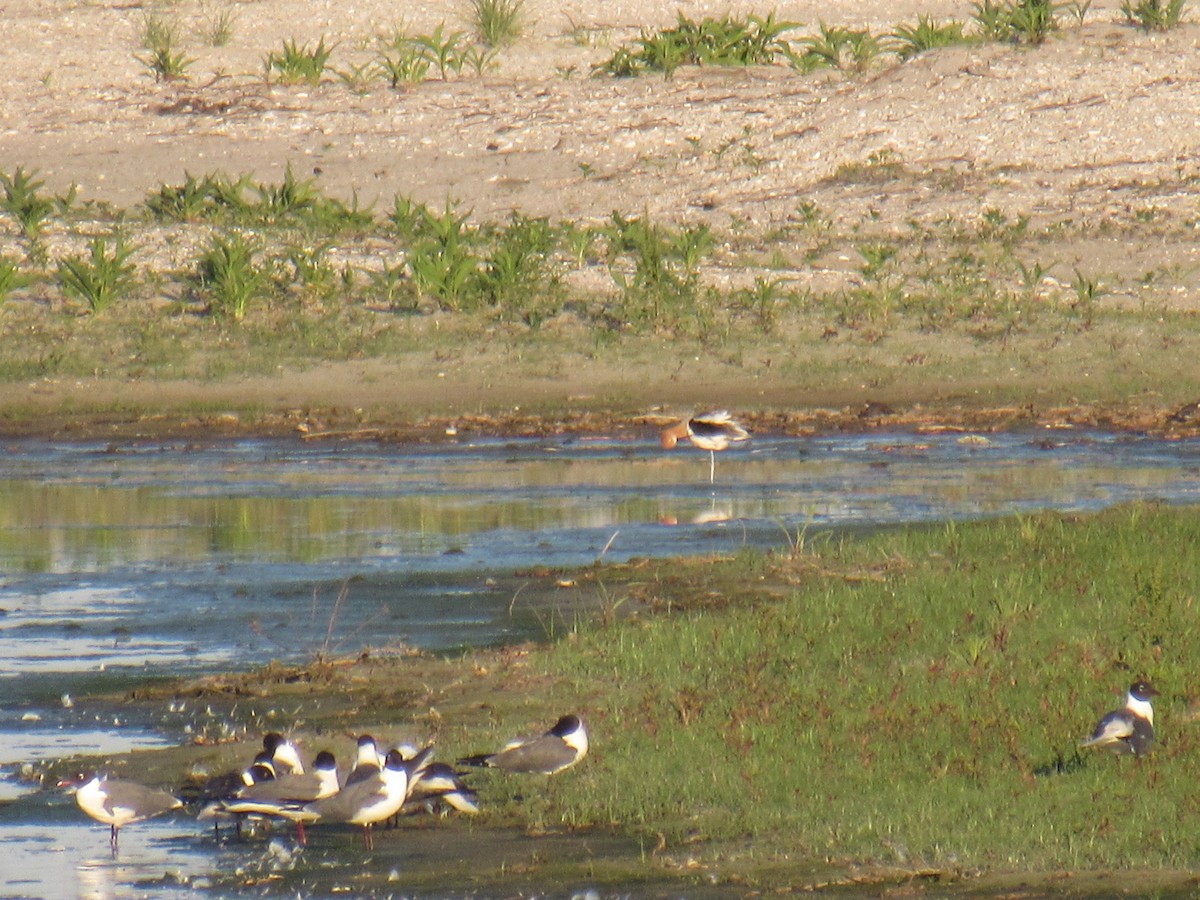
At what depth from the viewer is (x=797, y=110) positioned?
26453mm

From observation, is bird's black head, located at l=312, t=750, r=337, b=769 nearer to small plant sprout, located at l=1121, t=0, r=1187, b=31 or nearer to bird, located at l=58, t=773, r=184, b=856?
bird, located at l=58, t=773, r=184, b=856

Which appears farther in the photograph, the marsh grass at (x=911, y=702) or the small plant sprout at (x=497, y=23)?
the small plant sprout at (x=497, y=23)

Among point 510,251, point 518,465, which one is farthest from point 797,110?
point 518,465

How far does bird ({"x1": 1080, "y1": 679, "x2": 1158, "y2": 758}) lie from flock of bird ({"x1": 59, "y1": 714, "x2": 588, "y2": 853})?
177 centimetres

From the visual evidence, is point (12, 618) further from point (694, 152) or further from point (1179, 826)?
point (694, 152)

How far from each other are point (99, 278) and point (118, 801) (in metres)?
13.8

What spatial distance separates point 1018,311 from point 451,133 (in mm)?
8686

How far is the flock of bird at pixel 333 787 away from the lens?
7.34m

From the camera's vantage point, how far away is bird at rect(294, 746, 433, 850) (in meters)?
7.29

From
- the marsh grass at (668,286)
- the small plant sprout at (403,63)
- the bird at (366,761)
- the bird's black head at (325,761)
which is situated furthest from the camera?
the small plant sprout at (403,63)

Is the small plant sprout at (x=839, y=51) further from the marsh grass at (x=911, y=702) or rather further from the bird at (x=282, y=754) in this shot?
the bird at (x=282, y=754)

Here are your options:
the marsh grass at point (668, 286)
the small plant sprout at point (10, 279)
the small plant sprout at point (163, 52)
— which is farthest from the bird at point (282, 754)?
the small plant sprout at point (163, 52)

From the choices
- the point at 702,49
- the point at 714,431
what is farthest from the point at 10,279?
the point at 702,49

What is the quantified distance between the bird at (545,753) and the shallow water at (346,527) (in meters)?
1.05
